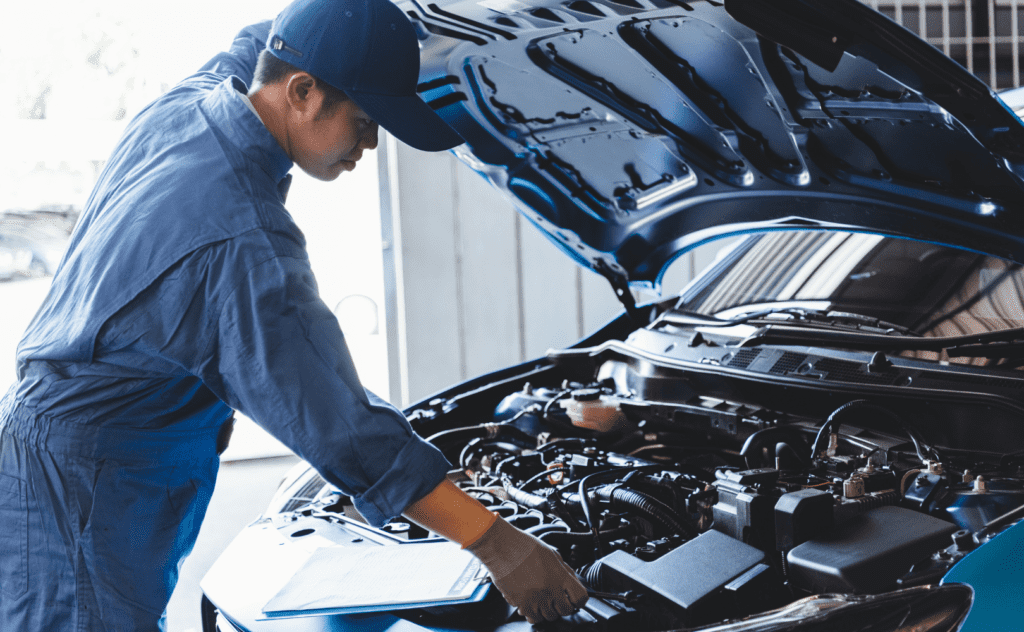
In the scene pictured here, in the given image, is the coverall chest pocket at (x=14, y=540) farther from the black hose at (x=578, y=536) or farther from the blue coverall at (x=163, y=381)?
the black hose at (x=578, y=536)

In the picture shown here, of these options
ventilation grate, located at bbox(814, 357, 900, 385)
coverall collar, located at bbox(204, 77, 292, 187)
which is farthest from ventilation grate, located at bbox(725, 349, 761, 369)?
coverall collar, located at bbox(204, 77, 292, 187)

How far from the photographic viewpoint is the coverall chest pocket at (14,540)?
124cm

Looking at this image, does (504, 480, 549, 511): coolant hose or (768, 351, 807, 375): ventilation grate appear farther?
(768, 351, 807, 375): ventilation grate

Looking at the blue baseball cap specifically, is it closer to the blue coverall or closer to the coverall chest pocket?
the blue coverall

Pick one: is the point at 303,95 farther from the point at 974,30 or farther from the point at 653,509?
the point at 974,30

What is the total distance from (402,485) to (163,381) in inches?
17.3

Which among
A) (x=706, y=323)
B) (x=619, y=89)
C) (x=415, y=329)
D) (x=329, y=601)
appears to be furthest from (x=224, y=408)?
(x=415, y=329)

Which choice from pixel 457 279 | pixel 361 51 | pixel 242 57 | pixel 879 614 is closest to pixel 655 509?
pixel 879 614

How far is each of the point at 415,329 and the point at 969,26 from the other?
4.47 meters

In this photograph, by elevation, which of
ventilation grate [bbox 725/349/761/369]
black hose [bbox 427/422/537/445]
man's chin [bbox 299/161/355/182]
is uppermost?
man's chin [bbox 299/161/355/182]

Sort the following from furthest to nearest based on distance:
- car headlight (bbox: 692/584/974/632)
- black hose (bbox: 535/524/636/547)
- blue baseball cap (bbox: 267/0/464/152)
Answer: black hose (bbox: 535/524/636/547), blue baseball cap (bbox: 267/0/464/152), car headlight (bbox: 692/584/974/632)

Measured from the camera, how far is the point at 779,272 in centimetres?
229

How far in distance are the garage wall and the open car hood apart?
2865 mm

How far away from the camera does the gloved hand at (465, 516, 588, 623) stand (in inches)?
44.3
